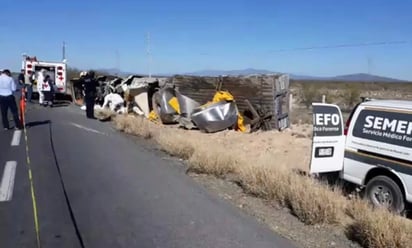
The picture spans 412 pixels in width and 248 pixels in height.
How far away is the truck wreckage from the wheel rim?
1234cm

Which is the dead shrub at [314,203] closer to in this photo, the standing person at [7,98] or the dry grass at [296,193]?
the dry grass at [296,193]

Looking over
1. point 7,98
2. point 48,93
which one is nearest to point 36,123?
point 7,98

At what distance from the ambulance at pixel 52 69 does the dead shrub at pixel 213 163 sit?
25324mm

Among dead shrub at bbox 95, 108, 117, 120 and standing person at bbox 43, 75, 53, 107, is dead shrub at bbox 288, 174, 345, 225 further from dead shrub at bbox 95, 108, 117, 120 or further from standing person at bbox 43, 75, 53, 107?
standing person at bbox 43, 75, 53, 107

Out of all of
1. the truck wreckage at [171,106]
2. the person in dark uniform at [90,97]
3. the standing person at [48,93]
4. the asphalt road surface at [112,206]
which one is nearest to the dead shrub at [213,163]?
the asphalt road surface at [112,206]

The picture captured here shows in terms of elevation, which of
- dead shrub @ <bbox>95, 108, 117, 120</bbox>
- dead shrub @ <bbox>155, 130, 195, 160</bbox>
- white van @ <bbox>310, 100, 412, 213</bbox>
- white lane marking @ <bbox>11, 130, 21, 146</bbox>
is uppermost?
white van @ <bbox>310, 100, 412, 213</bbox>

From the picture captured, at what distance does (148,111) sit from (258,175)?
17183 millimetres

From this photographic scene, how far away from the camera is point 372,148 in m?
9.30

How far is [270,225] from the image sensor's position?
23.7 ft

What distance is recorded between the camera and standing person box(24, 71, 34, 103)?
32956 mm

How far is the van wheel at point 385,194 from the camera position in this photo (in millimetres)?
8672

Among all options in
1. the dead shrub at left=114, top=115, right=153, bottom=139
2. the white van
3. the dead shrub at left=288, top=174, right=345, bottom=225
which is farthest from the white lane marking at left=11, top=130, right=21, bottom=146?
the dead shrub at left=288, top=174, right=345, bottom=225

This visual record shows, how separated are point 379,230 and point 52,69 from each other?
1245 inches

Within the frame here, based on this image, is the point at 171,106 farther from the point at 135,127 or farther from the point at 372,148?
the point at 372,148
